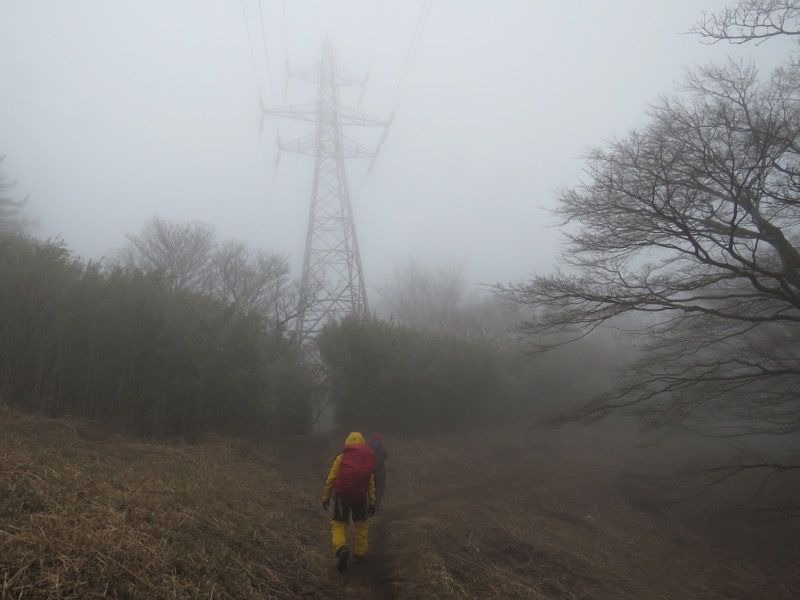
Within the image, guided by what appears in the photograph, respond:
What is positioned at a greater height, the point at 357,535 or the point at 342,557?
the point at 357,535

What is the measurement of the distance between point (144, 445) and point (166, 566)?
5639mm

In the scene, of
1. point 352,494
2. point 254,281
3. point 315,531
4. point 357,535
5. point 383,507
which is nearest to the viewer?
point 352,494

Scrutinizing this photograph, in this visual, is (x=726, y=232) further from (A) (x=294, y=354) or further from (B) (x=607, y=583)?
(A) (x=294, y=354)

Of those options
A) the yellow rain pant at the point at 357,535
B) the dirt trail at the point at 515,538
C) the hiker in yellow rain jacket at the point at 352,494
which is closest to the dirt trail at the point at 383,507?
the dirt trail at the point at 515,538

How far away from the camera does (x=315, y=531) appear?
6.13m

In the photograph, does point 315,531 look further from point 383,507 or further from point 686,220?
point 686,220

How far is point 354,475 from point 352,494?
0.62 ft

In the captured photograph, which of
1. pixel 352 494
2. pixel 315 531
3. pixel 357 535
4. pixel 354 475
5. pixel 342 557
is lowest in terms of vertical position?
pixel 315 531

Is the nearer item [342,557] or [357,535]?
[342,557]

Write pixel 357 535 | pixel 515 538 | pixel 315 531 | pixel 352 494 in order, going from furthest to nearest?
pixel 515 538 < pixel 315 531 < pixel 357 535 < pixel 352 494

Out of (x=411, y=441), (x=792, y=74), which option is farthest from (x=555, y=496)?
(x=792, y=74)

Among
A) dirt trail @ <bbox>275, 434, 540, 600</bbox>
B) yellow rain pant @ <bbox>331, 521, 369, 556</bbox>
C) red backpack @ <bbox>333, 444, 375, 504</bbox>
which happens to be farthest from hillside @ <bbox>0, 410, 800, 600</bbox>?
red backpack @ <bbox>333, 444, 375, 504</bbox>

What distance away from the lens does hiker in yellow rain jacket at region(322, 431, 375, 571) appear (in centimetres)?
477

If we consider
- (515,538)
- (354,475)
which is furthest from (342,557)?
(515,538)
